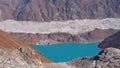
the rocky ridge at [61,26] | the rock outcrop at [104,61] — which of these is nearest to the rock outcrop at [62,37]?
the rocky ridge at [61,26]

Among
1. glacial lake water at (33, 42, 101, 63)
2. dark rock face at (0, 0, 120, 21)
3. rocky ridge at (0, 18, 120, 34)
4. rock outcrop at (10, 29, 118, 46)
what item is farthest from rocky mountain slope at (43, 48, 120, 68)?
dark rock face at (0, 0, 120, 21)

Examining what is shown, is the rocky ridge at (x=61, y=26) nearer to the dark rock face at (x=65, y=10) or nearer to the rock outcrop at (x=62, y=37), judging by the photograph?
the rock outcrop at (x=62, y=37)

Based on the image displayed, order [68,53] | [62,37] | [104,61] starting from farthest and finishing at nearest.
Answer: [62,37] < [68,53] < [104,61]

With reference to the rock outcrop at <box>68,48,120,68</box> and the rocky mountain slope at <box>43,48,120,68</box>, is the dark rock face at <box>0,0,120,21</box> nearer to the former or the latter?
the rocky mountain slope at <box>43,48,120,68</box>

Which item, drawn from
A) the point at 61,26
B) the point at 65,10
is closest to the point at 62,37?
the point at 61,26

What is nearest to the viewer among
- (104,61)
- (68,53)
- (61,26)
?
(104,61)

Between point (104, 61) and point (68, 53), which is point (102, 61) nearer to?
point (104, 61)
